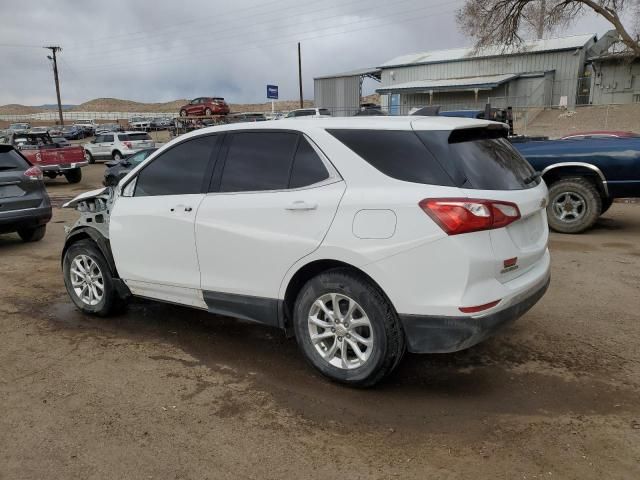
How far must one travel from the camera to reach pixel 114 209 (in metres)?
4.80

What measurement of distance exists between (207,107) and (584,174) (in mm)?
37684

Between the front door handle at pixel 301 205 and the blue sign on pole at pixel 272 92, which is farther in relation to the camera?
the blue sign on pole at pixel 272 92

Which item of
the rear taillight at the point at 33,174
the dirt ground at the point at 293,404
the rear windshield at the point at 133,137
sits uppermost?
the rear windshield at the point at 133,137

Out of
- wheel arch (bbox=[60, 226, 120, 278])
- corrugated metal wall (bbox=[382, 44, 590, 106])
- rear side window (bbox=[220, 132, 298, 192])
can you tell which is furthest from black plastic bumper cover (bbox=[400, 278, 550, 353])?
corrugated metal wall (bbox=[382, 44, 590, 106])

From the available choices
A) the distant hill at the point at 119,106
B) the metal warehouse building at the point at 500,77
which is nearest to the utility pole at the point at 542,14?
the metal warehouse building at the point at 500,77

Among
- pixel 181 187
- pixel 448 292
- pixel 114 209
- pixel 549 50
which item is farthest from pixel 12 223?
pixel 549 50

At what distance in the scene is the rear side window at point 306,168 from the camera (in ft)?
11.9

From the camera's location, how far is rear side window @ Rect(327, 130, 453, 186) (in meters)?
3.26

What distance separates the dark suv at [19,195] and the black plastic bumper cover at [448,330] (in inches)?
276

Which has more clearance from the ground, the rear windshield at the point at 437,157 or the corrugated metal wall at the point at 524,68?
the corrugated metal wall at the point at 524,68

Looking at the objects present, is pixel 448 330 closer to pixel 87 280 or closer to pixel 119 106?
pixel 87 280

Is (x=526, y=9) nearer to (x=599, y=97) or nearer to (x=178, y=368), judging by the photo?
(x=599, y=97)

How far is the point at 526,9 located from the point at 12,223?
99.9ft

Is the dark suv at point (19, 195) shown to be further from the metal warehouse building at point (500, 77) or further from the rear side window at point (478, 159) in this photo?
the metal warehouse building at point (500, 77)
